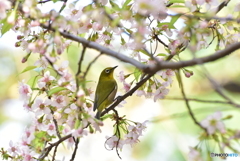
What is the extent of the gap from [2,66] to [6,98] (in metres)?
0.42

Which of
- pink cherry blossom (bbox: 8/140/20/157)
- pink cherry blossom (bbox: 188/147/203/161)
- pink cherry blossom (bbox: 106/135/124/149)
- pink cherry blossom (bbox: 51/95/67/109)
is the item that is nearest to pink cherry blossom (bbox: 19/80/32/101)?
pink cherry blossom (bbox: 51/95/67/109)

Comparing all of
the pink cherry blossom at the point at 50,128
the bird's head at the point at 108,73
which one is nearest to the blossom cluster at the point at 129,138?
the pink cherry blossom at the point at 50,128

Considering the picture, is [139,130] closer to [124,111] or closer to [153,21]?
[153,21]

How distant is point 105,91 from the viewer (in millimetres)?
2232

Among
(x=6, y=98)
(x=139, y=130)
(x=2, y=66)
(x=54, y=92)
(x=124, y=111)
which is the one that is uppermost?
(x=2, y=66)

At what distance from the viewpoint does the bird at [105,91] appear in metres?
2.06

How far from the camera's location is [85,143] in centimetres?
427

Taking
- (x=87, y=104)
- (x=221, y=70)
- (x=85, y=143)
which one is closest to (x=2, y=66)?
(x=85, y=143)

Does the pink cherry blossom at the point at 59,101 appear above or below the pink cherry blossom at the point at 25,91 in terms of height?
below

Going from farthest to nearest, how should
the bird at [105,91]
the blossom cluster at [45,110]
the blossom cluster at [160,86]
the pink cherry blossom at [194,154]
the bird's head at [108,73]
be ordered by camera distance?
the bird's head at [108,73]
the bird at [105,91]
the blossom cluster at [160,86]
the blossom cluster at [45,110]
the pink cherry blossom at [194,154]

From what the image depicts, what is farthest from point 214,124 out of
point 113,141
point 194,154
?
point 113,141

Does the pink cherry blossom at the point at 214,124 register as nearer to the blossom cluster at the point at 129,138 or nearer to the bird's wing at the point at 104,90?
the blossom cluster at the point at 129,138

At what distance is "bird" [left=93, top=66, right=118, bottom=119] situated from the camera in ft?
6.77

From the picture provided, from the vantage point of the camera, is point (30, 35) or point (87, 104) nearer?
point (30, 35)
